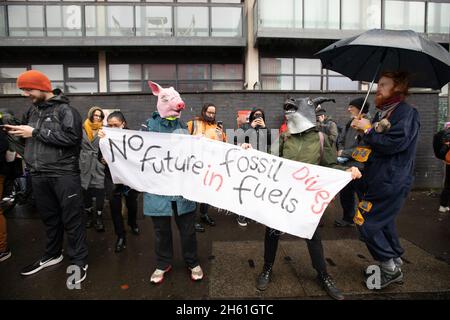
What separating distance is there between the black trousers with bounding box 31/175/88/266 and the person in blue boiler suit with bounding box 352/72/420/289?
122 inches

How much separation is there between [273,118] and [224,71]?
4.71m

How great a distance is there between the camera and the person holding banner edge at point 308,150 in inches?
98.7

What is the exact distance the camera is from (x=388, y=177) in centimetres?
239

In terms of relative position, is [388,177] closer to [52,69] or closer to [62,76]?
[62,76]

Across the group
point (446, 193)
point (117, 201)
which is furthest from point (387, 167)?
point (446, 193)

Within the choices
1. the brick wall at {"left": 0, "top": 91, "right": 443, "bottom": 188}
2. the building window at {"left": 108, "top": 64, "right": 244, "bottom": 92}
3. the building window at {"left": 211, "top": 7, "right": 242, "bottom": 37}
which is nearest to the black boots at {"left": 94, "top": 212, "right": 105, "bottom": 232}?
the brick wall at {"left": 0, "top": 91, "right": 443, "bottom": 188}

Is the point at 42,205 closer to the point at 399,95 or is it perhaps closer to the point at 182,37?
the point at 399,95

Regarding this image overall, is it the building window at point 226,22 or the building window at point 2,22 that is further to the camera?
the building window at point 226,22

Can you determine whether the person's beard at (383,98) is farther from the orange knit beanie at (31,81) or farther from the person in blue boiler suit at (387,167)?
the orange knit beanie at (31,81)

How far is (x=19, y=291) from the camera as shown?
263cm

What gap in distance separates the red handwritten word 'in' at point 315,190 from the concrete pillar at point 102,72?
10380mm

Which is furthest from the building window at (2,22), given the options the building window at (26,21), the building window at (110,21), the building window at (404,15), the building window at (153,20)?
the building window at (404,15)

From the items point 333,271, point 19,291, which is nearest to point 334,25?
point 333,271
